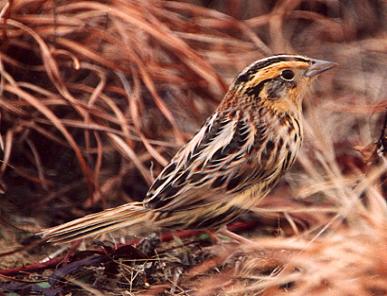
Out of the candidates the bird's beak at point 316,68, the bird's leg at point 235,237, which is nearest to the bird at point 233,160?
the bird's beak at point 316,68

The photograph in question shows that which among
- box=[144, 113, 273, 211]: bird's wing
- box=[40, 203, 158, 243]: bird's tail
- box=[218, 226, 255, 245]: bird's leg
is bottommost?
box=[218, 226, 255, 245]: bird's leg

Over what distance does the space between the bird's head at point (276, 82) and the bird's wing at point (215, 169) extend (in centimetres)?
5

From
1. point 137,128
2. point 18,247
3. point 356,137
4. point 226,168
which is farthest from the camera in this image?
point 356,137

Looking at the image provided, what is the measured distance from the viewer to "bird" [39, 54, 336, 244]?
259 cm

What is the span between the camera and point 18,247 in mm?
3045

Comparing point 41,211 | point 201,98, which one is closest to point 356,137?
point 201,98

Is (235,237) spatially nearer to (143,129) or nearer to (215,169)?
(215,169)

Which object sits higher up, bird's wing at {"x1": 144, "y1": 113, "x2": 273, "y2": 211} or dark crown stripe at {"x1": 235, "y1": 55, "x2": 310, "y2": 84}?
dark crown stripe at {"x1": 235, "y1": 55, "x2": 310, "y2": 84}

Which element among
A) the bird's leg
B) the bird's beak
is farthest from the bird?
the bird's leg

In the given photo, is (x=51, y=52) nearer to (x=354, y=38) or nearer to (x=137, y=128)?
(x=137, y=128)

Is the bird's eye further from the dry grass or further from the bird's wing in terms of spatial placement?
the dry grass

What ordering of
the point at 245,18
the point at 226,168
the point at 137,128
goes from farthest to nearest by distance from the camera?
the point at 245,18 → the point at 137,128 → the point at 226,168

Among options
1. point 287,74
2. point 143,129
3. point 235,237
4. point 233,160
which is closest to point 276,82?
point 287,74

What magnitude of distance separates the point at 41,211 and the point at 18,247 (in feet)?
0.59
